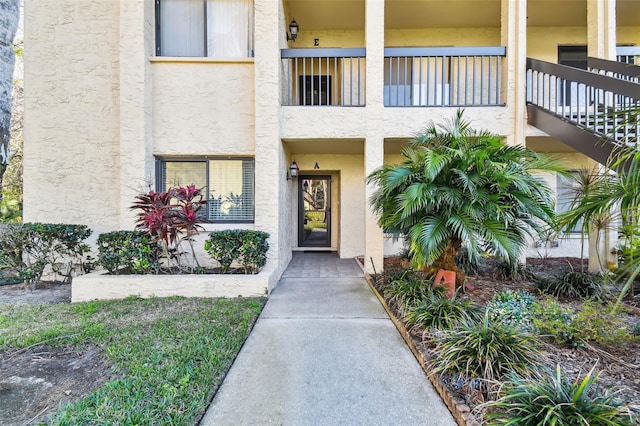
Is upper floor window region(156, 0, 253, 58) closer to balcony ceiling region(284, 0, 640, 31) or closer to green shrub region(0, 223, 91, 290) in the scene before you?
balcony ceiling region(284, 0, 640, 31)

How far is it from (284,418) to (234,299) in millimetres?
2941

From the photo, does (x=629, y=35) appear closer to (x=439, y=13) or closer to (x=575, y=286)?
(x=439, y=13)

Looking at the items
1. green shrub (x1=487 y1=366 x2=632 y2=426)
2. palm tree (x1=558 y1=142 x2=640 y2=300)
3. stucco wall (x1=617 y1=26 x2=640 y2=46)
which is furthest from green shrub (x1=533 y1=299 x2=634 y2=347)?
stucco wall (x1=617 y1=26 x2=640 y2=46)

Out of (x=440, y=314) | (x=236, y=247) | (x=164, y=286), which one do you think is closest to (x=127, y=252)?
(x=164, y=286)

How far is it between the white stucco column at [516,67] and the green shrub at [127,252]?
766cm

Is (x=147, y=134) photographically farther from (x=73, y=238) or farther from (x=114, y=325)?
(x=114, y=325)

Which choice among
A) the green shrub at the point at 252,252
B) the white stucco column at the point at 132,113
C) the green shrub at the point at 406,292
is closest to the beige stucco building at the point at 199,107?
the white stucco column at the point at 132,113

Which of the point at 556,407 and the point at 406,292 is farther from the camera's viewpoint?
the point at 406,292

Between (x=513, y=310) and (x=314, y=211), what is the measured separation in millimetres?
6693

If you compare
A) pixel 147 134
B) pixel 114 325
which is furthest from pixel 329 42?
pixel 114 325

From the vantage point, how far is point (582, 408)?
6.33 ft

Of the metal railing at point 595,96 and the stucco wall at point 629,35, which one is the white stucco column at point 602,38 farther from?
the stucco wall at point 629,35

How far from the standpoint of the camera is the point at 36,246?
18.3ft

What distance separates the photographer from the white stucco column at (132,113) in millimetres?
6180
